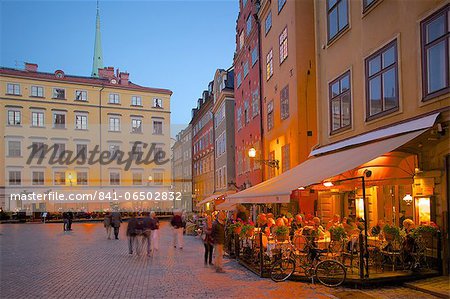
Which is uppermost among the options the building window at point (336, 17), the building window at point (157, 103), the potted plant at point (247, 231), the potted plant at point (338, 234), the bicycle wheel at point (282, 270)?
the building window at point (157, 103)

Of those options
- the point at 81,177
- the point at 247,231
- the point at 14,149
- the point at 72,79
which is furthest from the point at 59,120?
the point at 247,231

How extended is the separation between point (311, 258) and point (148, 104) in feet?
193

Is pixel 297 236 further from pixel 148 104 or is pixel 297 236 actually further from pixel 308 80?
pixel 148 104

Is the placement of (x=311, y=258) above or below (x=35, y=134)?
below

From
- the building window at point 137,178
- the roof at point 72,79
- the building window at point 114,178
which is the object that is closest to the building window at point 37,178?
the building window at point 114,178

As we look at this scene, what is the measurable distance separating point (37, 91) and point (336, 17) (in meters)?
54.1

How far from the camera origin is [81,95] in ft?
212

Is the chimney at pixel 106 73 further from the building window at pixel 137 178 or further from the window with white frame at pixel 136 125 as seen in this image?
the building window at pixel 137 178

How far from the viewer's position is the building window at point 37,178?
6056 centimetres

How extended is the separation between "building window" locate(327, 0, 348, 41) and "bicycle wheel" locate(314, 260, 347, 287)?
26.3 ft

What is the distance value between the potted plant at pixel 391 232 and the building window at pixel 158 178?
56651mm

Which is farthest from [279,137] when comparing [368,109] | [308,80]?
[368,109]

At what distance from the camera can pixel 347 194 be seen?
18.0 m

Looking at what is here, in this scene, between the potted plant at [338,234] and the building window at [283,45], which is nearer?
the potted plant at [338,234]
